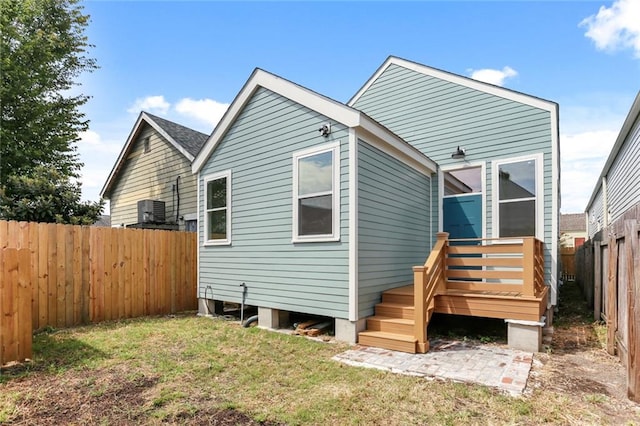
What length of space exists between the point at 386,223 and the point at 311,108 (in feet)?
7.80

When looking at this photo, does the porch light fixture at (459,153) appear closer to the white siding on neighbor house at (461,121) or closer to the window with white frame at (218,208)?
the white siding on neighbor house at (461,121)

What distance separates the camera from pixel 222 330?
20.6ft

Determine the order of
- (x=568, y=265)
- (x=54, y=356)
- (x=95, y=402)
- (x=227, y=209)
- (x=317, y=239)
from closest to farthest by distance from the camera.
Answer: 1. (x=95, y=402)
2. (x=54, y=356)
3. (x=317, y=239)
4. (x=227, y=209)
5. (x=568, y=265)

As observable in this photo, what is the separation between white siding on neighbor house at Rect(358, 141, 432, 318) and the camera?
5.48m

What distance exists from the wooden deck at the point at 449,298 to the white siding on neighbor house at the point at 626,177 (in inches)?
127

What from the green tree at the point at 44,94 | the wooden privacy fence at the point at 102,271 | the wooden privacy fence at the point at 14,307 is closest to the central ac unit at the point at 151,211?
the green tree at the point at 44,94

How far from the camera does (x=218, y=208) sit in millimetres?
7727

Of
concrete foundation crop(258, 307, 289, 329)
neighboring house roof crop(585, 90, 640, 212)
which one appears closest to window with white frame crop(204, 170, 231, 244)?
concrete foundation crop(258, 307, 289, 329)

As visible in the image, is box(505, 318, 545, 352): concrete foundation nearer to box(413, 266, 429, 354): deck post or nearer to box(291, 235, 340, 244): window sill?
box(413, 266, 429, 354): deck post

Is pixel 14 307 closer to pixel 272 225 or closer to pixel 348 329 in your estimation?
pixel 272 225

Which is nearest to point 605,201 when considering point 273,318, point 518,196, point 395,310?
point 518,196

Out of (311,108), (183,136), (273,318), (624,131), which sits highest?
(183,136)

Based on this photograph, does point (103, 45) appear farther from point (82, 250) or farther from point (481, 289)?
point (481, 289)

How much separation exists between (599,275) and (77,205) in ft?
41.5
